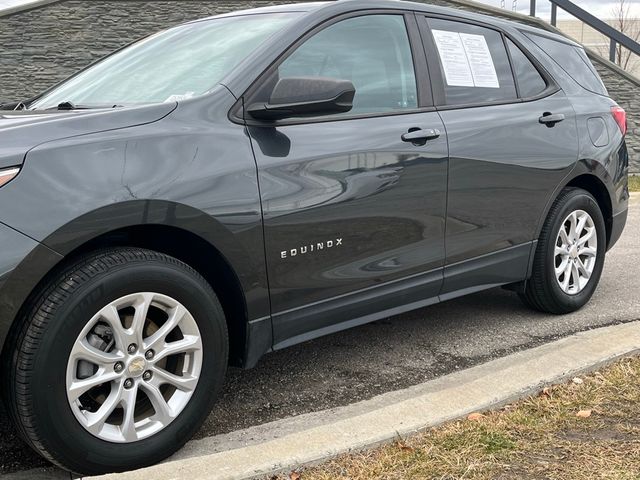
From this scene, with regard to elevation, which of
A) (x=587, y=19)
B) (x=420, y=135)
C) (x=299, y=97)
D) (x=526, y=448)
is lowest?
(x=526, y=448)

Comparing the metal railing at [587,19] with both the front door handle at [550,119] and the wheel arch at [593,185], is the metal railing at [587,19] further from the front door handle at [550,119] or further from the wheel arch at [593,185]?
the front door handle at [550,119]

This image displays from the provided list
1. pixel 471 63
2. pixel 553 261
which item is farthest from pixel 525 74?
pixel 553 261

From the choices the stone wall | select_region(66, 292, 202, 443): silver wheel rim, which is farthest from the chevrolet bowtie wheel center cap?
the stone wall

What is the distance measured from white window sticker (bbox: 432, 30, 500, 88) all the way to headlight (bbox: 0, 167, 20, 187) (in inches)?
87.1

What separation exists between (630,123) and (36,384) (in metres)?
14.0

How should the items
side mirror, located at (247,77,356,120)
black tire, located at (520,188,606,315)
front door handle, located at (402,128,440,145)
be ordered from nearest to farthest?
side mirror, located at (247,77,356,120)
front door handle, located at (402,128,440,145)
black tire, located at (520,188,606,315)

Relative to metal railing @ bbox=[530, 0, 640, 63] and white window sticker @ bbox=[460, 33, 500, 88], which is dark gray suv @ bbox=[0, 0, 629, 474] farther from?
metal railing @ bbox=[530, 0, 640, 63]

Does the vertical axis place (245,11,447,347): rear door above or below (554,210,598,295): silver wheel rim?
above

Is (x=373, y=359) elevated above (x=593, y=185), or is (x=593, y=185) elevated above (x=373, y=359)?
(x=593, y=185)

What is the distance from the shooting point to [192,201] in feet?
8.25

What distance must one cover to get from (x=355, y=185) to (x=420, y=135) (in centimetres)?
50

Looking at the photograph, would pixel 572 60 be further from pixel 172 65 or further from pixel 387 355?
pixel 172 65

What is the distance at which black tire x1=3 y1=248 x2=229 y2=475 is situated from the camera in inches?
86.6

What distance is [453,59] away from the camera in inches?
145
